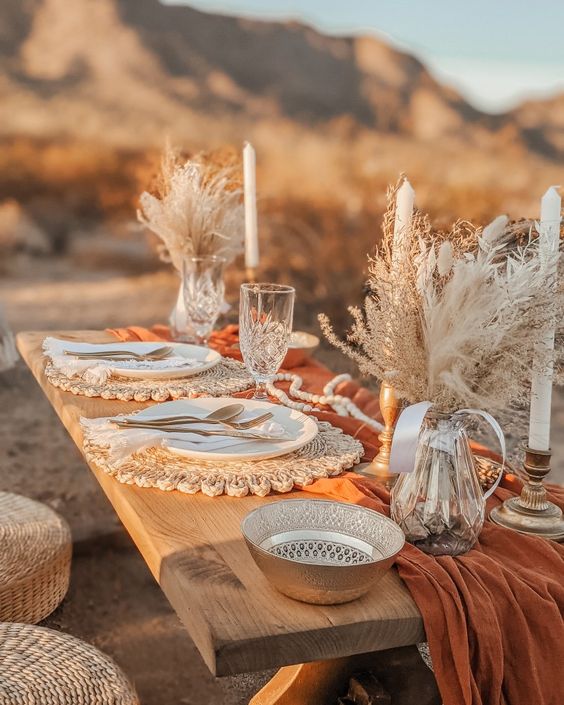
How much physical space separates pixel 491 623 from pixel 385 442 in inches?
16.8

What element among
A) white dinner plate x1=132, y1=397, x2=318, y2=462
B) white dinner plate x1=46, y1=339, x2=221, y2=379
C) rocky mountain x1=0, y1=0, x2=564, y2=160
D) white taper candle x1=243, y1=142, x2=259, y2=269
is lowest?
white dinner plate x1=132, y1=397, x2=318, y2=462

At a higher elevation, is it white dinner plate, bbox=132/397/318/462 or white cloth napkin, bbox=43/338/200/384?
white cloth napkin, bbox=43/338/200/384

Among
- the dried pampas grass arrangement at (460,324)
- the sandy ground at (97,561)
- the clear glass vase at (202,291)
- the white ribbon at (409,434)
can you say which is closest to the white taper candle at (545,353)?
the dried pampas grass arrangement at (460,324)

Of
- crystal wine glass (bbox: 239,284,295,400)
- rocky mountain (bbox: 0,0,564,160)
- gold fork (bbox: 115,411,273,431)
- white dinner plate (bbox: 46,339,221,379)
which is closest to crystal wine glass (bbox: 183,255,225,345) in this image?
white dinner plate (bbox: 46,339,221,379)

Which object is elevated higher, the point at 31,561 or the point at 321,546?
the point at 321,546

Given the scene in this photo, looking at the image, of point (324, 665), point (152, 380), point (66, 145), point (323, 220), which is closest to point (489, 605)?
point (324, 665)

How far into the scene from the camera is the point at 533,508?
1.14 m

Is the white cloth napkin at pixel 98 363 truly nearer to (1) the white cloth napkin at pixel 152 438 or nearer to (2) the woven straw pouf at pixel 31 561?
(1) the white cloth napkin at pixel 152 438

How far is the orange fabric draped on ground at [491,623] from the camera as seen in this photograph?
3.01ft

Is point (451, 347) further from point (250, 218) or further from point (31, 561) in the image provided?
point (31, 561)

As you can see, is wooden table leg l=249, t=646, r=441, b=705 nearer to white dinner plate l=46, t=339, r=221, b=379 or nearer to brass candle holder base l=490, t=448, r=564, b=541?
brass candle holder base l=490, t=448, r=564, b=541

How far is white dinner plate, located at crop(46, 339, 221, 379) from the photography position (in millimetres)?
1645

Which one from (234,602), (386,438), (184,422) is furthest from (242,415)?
(234,602)

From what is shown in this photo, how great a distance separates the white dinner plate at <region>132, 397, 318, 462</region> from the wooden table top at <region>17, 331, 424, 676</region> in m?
0.09
